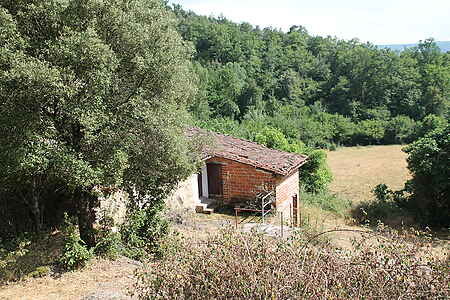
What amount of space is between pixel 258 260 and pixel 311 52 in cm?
7534

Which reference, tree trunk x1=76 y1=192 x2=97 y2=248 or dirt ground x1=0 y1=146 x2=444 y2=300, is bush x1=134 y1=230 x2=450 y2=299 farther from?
tree trunk x1=76 y1=192 x2=97 y2=248

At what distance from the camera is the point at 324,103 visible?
63188mm

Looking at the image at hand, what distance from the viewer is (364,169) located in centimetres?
4112

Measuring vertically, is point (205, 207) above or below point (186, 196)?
below

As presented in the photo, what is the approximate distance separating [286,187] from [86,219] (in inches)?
400

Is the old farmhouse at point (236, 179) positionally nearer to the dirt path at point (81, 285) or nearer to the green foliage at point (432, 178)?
the dirt path at point (81, 285)

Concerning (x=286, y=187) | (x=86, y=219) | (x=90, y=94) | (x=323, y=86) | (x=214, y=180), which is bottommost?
(x=286, y=187)

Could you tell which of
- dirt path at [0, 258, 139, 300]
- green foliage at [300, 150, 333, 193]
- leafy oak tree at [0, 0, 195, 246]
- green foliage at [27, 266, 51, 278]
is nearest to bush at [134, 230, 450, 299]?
dirt path at [0, 258, 139, 300]

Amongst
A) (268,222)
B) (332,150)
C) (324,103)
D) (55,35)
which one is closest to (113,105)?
(55,35)

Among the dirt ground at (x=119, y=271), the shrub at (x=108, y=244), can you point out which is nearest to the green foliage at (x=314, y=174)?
the dirt ground at (x=119, y=271)

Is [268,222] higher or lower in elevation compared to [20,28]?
lower

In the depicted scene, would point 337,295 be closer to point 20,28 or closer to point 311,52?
point 20,28

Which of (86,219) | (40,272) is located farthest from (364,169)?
(40,272)

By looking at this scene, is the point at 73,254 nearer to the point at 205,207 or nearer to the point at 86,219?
the point at 86,219
